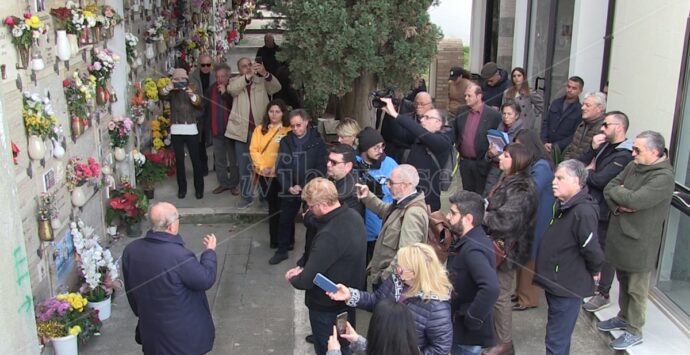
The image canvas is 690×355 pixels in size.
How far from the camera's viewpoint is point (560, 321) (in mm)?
4801

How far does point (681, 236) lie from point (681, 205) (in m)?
0.39

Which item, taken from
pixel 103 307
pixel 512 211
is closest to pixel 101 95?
pixel 103 307

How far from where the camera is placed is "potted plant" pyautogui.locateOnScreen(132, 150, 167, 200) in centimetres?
848

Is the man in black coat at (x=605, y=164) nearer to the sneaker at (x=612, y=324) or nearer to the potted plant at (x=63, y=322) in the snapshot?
the sneaker at (x=612, y=324)

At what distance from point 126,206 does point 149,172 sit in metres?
1.18

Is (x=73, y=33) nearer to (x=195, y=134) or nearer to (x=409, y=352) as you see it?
(x=195, y=134)

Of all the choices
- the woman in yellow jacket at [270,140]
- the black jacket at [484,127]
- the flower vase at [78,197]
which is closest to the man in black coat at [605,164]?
the black jacket at [484,127]

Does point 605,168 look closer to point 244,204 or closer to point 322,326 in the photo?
point 322,326

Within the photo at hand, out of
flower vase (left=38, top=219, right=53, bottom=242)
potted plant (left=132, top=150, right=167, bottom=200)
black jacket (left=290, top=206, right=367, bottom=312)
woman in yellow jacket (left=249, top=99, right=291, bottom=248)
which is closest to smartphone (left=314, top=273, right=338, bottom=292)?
black jacket (left=290, top=206, right=367, bottom=312)

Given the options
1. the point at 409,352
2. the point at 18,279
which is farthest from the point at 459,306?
the point at 18,279

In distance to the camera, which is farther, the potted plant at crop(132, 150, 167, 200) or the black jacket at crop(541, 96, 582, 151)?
the potted plant at crop(132, 150, 167, 200)

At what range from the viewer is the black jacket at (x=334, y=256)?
4.27 meters

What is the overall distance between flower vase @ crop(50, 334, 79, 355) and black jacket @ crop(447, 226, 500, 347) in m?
2.79

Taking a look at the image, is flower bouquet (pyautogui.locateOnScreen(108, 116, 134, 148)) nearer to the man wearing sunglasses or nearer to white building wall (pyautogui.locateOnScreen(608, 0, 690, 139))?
the man wearing sunglasses
